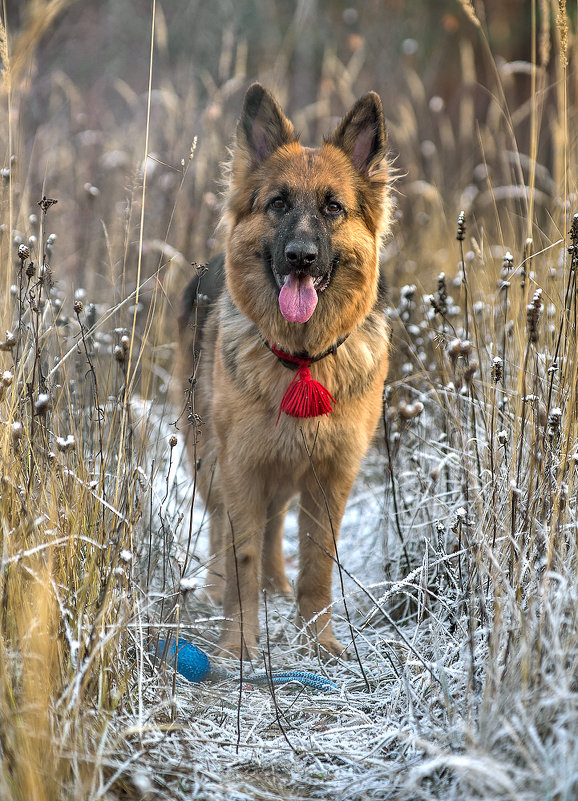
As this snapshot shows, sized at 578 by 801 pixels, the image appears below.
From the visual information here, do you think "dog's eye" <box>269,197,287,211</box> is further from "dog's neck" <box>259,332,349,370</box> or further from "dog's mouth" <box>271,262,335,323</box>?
"dog's neck" <box>259,332,349,370</box>

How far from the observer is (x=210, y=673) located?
9.98ft

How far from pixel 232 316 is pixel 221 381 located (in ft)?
1.18

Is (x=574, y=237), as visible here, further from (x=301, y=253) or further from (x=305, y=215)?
(x=305, y=215)

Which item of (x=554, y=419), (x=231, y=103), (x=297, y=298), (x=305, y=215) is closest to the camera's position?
(x=554, y=419)

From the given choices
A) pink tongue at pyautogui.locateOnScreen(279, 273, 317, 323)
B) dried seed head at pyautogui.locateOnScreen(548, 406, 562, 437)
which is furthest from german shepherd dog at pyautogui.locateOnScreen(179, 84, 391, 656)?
dried seed head at pyautogui.locateOnScreen(548, 406, 562, 437)

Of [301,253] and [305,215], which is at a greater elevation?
[305,215]

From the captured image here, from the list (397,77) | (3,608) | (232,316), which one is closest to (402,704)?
(3,608)

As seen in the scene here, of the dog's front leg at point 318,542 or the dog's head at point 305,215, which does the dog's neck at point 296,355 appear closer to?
the dog's head at point 305,215

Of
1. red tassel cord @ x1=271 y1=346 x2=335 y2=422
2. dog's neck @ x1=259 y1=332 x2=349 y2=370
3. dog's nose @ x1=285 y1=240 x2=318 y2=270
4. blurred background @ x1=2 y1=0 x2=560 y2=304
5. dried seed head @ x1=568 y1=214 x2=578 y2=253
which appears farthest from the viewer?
blurred background @ x1=2 y1=0 x2=560 y2=304

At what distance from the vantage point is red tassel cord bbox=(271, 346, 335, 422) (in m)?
3.24

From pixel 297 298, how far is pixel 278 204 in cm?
52

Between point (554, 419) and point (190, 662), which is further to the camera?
point (190, 662)

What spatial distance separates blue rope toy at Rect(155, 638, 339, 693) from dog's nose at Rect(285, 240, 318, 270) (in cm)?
160

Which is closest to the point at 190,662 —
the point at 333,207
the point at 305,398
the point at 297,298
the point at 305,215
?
the point at 305,398
